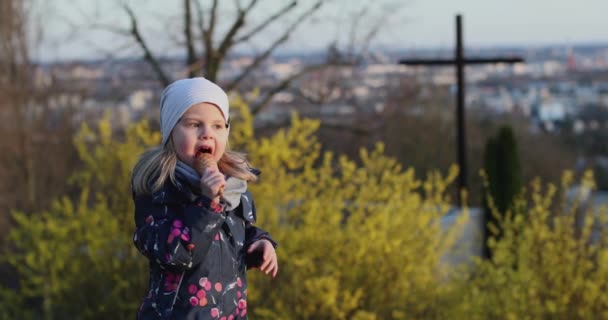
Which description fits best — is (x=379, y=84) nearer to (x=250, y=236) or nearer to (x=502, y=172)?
(x=502, y=172)

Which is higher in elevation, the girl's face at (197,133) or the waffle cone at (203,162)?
the girl's face at (197,133)

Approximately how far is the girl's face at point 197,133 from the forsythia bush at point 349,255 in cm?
262

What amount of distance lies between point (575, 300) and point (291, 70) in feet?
21.6

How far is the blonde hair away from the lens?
2547 millimetres

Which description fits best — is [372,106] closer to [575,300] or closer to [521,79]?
[521,79]

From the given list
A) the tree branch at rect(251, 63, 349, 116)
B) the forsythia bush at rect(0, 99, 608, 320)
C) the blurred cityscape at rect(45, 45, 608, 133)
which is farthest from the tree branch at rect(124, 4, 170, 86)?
the forsythia bush at rect(0, 99, 608, 320)

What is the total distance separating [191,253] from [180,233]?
6 centimetres

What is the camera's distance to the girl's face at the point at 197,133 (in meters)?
2.57

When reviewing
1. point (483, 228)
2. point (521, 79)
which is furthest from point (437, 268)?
point (521, 79)

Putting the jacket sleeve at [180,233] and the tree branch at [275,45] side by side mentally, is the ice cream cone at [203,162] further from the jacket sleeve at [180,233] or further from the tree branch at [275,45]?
the tree branch at [275,45]

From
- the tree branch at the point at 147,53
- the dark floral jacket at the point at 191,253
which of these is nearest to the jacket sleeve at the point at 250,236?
the dark floral jacket at the point at 191,253

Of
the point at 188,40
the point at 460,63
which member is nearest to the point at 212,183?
the point at 188,40

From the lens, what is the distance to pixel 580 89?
26766mm

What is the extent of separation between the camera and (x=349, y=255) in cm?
551
